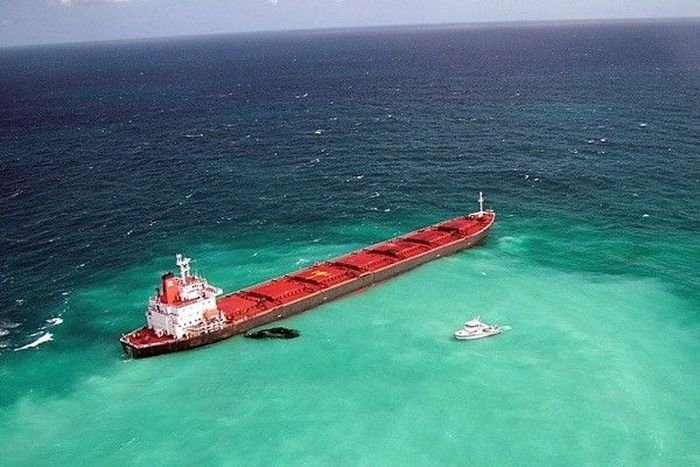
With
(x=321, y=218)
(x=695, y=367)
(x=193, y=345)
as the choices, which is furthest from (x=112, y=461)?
(x=321, y=218)

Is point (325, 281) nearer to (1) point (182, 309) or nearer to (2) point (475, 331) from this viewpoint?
(1) point (182, 309)

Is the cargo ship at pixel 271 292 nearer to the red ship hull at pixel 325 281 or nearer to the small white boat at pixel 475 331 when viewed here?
the red ship hull at pixel 325 281

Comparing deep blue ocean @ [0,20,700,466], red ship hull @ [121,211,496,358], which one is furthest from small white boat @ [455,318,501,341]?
red ship hull @ [121,211,496,358]

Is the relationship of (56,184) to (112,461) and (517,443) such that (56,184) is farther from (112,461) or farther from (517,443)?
(517,443)

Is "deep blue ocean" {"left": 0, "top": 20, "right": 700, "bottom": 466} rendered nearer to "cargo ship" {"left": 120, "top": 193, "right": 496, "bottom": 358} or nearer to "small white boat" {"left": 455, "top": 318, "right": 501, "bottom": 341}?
"small white boat" {"left": 455, "top": 318, "right": 501, "bottom": 341}

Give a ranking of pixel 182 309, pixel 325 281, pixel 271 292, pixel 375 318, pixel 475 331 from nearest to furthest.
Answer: pixel 182 309 → pixel 475 331 → pixel 375 318 → pixel 271 292 → pixel 325 281

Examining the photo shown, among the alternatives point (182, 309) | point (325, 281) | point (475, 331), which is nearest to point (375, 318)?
point (325, 281)
